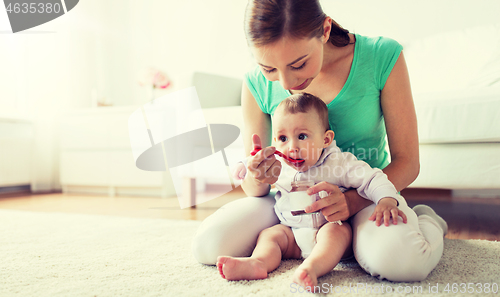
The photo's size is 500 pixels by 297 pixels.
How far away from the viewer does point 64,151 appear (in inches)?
93.5

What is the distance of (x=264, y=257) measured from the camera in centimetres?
67

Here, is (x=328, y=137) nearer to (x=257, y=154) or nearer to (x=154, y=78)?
(x=257, y=154)

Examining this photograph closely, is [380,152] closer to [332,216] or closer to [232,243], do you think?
[332,216]

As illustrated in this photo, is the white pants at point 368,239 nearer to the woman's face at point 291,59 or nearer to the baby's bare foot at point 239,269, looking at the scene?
the baby's bare foot at point 239,269

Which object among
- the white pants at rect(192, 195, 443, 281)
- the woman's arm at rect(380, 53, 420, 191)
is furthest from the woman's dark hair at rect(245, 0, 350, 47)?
the white pants at rect(192, 195, 443, 281)

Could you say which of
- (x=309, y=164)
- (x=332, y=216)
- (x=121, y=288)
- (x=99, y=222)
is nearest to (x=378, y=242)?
(x=332, y=216)

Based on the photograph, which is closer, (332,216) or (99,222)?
(332,216)

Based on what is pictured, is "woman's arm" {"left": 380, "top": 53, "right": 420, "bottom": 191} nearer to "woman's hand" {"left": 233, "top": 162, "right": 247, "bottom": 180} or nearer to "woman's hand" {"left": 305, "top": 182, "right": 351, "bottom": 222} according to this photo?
"woman's hand" {"left": 305, "top": 182, "right": 351, "bottom": 222}

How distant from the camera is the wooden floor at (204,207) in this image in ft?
3.70

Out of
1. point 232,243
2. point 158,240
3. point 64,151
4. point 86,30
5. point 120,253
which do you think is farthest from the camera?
point 86,30

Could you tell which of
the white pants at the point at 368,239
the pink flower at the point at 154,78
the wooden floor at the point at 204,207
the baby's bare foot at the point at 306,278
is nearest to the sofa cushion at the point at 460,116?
the wooden floor at the point at 204,207

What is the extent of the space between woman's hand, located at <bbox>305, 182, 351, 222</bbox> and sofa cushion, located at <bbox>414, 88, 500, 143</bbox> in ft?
2.35

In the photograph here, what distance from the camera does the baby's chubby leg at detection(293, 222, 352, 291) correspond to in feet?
1.86

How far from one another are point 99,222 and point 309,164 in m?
0.92
